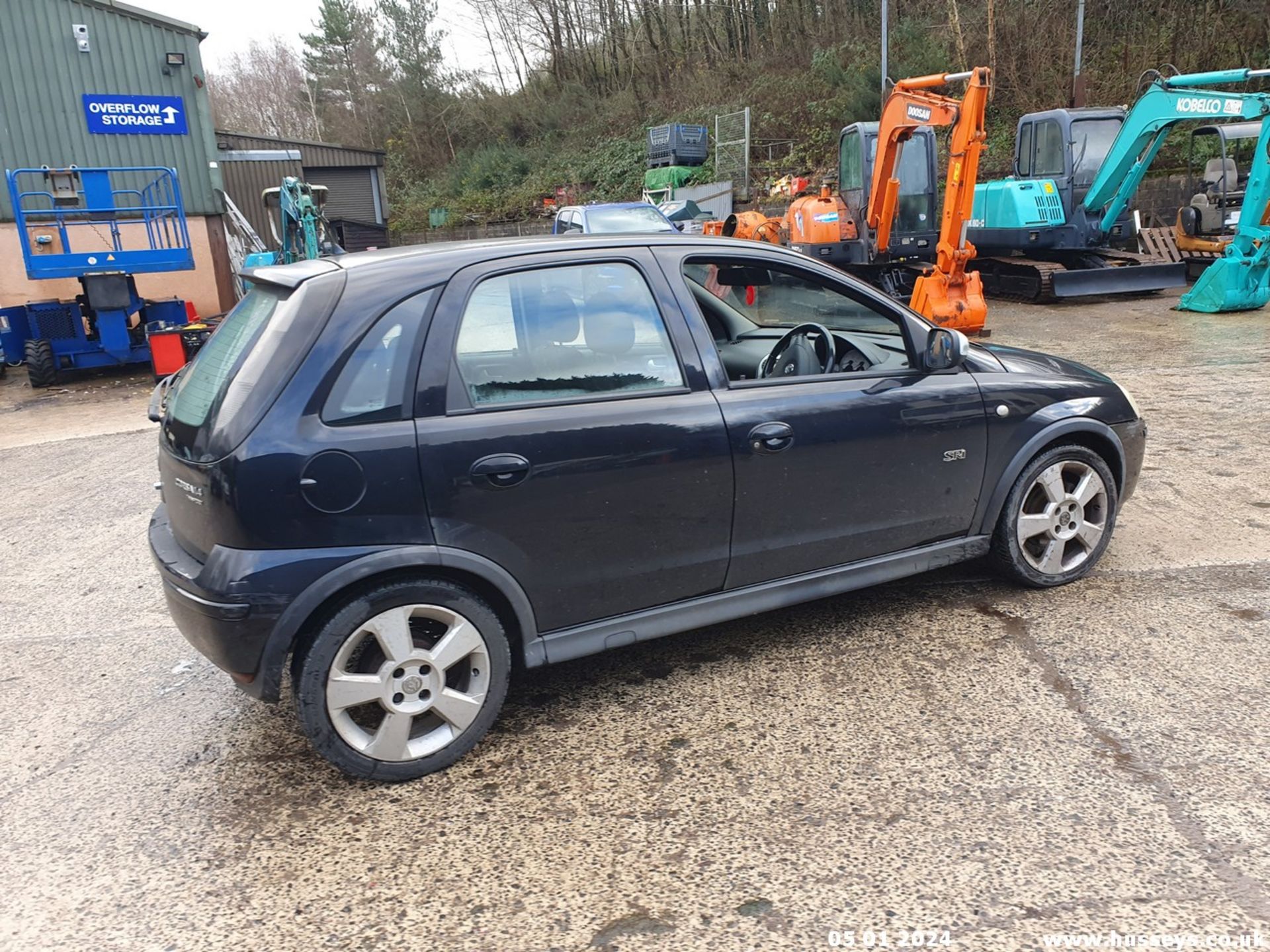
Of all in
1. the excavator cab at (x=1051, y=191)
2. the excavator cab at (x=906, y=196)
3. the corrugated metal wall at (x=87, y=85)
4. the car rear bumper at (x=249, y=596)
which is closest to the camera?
the car rear bumper at (x=249, y=596)

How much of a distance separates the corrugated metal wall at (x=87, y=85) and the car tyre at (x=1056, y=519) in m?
15.6

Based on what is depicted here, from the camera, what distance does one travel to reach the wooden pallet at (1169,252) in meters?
15.3

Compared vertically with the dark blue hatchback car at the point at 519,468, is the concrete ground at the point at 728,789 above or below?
below

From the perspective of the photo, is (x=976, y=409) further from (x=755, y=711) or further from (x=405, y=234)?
(x=405, y=234)

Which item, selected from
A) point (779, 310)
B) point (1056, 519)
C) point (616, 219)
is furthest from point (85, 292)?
point (1056, 519)

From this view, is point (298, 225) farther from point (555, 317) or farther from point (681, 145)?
point (681, 145)

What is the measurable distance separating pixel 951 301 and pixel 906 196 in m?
3.63

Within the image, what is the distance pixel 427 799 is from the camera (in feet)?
9.82

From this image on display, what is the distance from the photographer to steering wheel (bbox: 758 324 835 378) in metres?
3.90

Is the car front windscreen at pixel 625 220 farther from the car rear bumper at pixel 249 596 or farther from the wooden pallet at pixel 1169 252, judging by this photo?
the car rear bumper at pixel 249 596

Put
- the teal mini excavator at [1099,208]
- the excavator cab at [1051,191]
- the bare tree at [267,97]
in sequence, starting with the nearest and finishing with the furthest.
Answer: the teal mini excavator at [1099,208] → the excavator cab at [1051,191] → the bare tree at [267,97]

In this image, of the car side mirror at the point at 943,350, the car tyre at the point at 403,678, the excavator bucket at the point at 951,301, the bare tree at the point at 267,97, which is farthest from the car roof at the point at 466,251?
the bare tree at the point at 267,97

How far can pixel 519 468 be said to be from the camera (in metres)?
3.07

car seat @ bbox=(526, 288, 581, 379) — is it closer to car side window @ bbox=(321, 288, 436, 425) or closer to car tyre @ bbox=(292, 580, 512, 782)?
car side window @ bbox=(321, 288, 436, 425)
